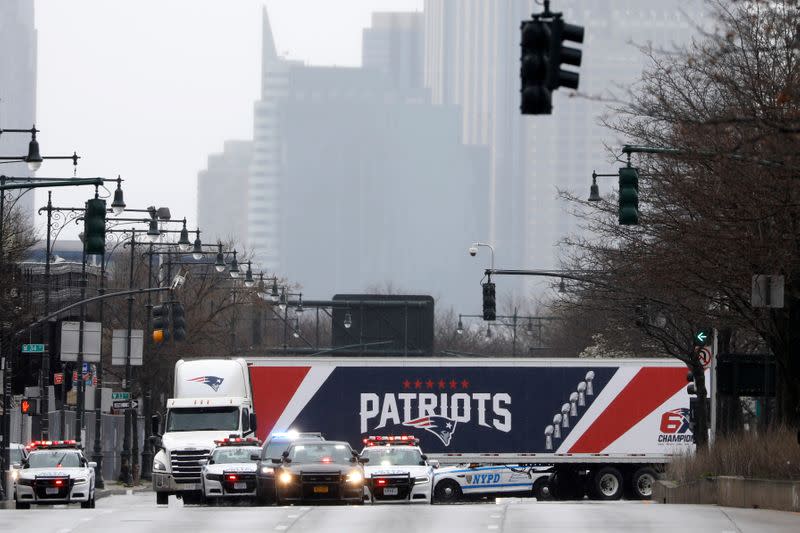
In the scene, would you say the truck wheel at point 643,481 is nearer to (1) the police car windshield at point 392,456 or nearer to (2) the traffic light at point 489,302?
(2) the traffic light at point 489,302

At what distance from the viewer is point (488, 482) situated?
158ft

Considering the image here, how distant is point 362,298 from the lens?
316 feet

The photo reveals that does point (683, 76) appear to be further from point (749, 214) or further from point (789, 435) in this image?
point (789, 435)

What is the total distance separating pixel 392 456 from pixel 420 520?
12.0 m

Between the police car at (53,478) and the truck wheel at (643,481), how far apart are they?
672 inches

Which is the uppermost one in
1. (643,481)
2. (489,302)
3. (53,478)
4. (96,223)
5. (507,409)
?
(96,223)

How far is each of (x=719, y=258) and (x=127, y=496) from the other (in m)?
25.2

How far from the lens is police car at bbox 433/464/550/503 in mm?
47250

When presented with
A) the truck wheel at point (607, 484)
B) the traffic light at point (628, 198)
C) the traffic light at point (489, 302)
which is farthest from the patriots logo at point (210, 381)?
the traffic light at point (628, 198)

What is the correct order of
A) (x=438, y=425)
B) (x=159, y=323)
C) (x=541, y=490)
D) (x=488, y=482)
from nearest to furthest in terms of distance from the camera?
(x=488, y=482) < (x=438, y=425) < (x=541, y=490) < (x=159, y=323)

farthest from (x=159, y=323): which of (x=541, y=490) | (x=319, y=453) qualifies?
(x=319, y=453)

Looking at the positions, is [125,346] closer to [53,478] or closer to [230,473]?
[53,478]

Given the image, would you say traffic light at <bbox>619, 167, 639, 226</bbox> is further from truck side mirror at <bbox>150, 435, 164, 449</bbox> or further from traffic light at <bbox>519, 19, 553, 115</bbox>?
truck side mirror at <bbox>150, 435, 164, 449</bbox>

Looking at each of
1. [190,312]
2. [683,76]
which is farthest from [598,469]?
[190,312]
